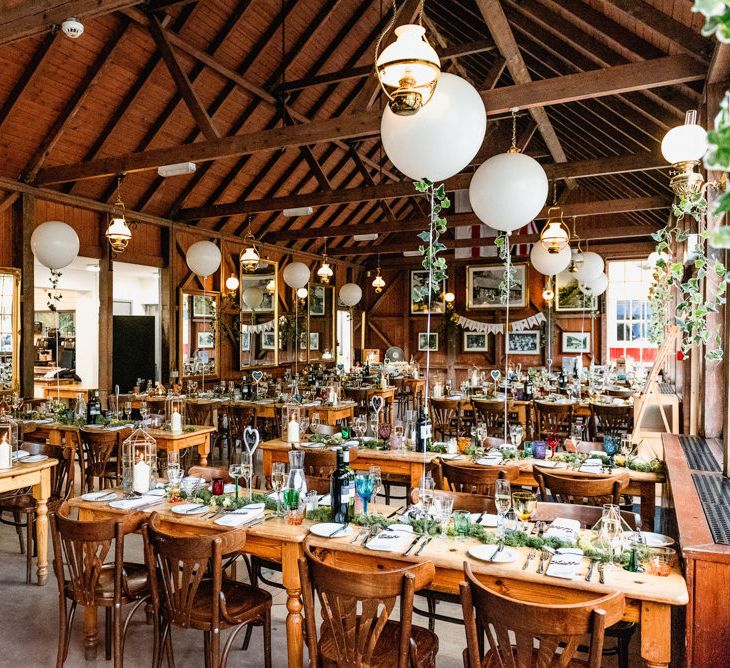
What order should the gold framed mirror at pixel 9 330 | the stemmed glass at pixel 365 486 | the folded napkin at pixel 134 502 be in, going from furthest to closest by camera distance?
the gold framed mirror at pixel 9 330 → the folded napkin at pixel 134 502 → the stemmed glass at pixel 365 486

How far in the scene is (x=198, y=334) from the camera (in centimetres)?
1200

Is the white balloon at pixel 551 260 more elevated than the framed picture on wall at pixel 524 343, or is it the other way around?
the white balloon at pixel 551 260

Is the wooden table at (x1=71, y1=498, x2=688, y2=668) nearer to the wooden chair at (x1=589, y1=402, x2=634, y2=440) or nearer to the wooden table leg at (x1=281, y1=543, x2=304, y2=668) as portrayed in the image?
the wooden table leg at (x1=281, y1=543, x2=304, y2=668)

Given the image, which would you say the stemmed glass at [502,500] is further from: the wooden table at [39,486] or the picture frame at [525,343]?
the picture frame at [525,343]

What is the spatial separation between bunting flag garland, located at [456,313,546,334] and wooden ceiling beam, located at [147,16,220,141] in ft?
35.0

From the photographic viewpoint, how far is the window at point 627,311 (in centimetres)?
1508

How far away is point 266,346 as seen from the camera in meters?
14.0

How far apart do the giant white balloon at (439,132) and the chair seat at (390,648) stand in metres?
2.27

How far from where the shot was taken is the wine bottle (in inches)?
123

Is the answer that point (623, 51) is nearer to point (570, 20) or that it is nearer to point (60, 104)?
point (570, 20)

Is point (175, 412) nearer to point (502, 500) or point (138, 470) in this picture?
point (138, 470)

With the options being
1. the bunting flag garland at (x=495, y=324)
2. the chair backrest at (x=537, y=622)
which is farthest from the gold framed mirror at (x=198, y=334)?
the chair backrest at (x=537, y=622)

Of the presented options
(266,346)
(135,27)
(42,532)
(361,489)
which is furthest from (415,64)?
(266,346)

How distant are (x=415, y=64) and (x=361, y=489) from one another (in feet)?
6.94
